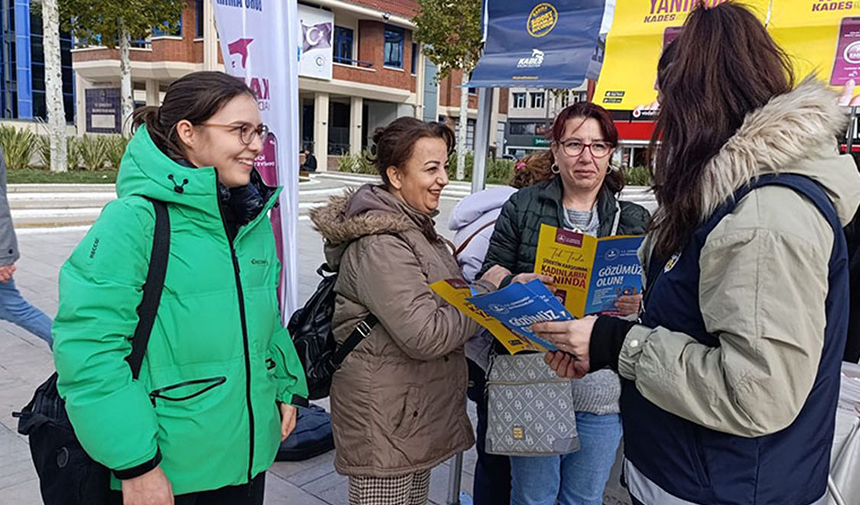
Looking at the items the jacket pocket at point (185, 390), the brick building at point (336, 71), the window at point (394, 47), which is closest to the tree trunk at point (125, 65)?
the brick building at point (336, 71)

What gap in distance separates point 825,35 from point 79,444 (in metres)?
3.85

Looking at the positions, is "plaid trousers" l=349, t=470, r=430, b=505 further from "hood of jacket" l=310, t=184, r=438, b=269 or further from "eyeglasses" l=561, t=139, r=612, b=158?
"eyeglasses" l=561, t=139, r=612, b=158

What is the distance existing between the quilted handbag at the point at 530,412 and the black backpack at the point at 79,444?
1258 mm

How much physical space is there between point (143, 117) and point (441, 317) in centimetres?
106

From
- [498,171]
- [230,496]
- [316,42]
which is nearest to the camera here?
[230,496]

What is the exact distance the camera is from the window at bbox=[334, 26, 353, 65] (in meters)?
30.6

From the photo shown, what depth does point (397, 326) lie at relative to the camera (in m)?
2.00

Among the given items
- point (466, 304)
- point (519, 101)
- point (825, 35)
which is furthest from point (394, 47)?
point (466, 304)

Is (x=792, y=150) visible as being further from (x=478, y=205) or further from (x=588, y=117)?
(x=478, y=205)

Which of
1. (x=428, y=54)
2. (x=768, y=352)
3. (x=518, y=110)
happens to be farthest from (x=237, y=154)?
(x=518, y=110)

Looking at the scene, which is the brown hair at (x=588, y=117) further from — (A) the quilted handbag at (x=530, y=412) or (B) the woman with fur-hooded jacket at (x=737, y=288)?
(B) the woman with fur-hooded jacket at (x=737, y=288)

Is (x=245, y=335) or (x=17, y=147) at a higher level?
(x=17, y=147)

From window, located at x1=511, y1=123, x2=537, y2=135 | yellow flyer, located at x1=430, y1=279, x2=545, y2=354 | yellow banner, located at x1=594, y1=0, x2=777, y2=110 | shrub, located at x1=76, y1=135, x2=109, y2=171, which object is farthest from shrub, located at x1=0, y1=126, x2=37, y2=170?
window, located at x1=511, y1=123, x2=537, y2=135

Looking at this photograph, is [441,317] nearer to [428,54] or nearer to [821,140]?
[821,140]
